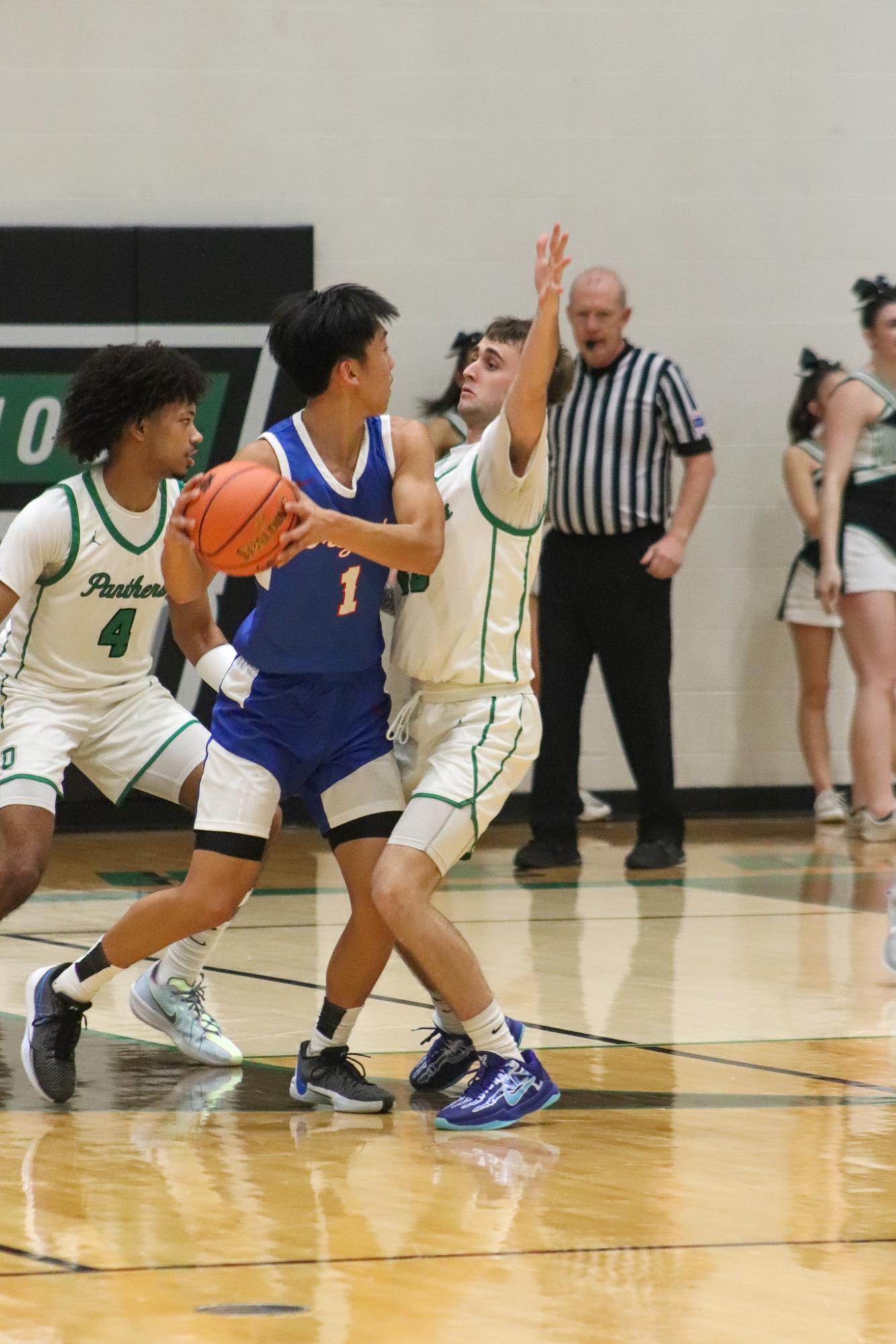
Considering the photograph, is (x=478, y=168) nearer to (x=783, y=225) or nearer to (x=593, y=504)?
(x=783, y=225)

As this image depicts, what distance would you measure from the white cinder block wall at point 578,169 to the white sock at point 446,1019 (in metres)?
5.05

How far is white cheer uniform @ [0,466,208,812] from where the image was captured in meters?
5.00

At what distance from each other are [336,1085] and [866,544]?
4.56 meters

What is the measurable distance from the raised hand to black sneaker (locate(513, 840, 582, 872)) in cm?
407

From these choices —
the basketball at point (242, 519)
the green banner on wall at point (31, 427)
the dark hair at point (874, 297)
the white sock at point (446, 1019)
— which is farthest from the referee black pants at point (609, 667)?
the basketball at point (242, 519)

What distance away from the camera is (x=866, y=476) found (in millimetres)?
8227

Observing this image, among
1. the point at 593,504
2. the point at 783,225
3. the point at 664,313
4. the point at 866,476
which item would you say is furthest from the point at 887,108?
the point at 593,504

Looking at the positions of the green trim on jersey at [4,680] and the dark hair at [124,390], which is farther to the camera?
the green trim on jersey at [4,680]

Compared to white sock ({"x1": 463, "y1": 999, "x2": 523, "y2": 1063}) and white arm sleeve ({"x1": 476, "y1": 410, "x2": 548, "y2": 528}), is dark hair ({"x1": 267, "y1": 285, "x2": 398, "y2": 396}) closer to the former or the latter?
white arm sleeve ({"x1": 476, "y1": 410, "x2": 548, "y2": 528})

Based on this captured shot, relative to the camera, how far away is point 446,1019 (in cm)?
451

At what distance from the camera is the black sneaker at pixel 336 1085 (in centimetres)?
424

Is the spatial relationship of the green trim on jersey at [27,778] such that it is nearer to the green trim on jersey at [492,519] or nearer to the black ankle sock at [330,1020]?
the black ankle sock at [330,1020]

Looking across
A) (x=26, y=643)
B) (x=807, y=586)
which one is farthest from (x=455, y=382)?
(x=26, y=643)

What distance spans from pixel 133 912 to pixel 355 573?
824 millimetres
